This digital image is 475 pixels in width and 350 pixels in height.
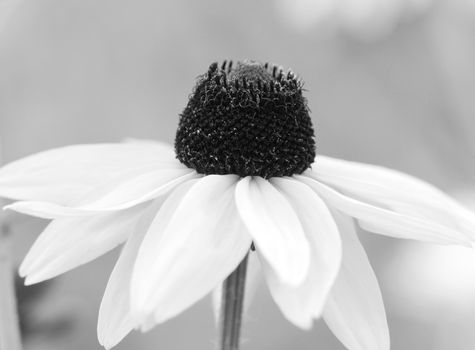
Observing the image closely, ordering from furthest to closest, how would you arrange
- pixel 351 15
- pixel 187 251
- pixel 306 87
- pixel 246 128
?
pixel 306 87
pixel 351 15
pixel 246 128
pixel 187 251

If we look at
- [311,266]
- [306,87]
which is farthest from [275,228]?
[306,87]

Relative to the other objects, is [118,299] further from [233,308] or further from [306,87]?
[306,87]

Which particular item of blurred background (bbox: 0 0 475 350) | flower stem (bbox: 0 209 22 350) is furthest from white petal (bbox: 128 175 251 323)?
blurred background (bbox: 0 0 475 350)

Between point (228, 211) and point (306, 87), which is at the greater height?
point (306, 87)

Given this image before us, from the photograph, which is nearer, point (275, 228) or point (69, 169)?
point (275, 228)

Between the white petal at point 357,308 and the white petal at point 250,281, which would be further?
the white petal at point 250,281

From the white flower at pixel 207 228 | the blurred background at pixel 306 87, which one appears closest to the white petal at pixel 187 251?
the white flower at pixel 207 228

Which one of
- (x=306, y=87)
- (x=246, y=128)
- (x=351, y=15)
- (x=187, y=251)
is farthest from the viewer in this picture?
(x=306, y=87)

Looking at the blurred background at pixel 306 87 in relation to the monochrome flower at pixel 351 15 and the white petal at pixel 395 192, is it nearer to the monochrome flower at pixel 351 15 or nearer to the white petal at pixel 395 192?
the monochrome flower at pixel 351 15
